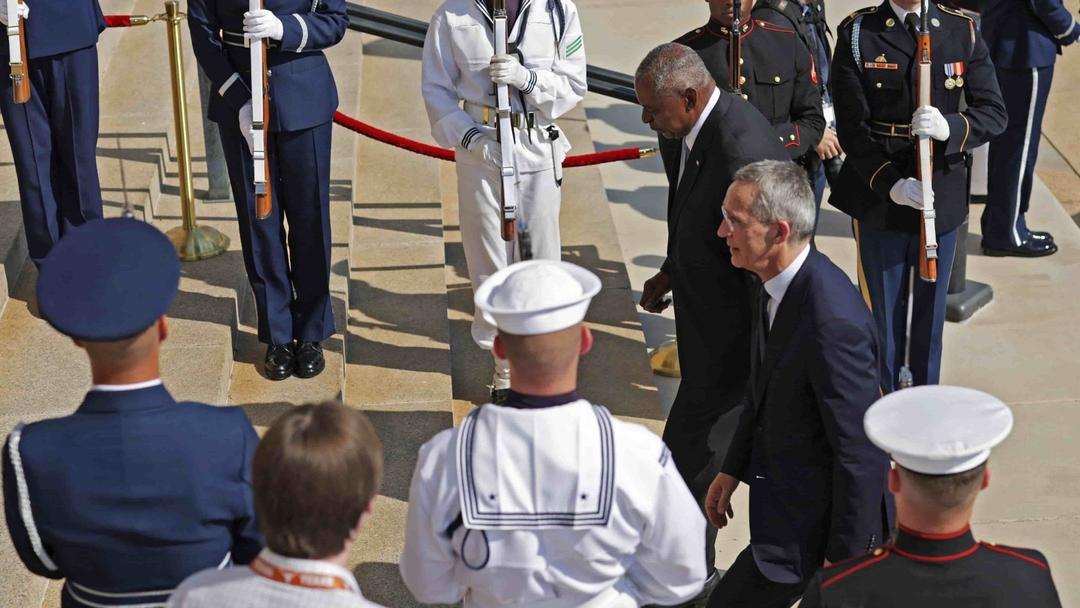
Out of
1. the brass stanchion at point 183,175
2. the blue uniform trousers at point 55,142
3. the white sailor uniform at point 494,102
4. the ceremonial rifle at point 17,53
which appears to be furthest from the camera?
the brass stanchion at point 183,175

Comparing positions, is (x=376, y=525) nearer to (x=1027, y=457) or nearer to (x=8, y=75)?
(x=8, y=75)

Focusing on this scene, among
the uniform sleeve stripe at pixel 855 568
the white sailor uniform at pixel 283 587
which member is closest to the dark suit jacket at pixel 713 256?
the uniform sleeve stripe at pixel 855 568

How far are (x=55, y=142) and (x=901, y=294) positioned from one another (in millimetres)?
3342

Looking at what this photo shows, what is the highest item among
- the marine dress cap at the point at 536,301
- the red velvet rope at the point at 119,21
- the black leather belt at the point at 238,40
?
the marine dress cap at the point at 536,301

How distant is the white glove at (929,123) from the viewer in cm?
531

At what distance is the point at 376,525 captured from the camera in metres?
4.86

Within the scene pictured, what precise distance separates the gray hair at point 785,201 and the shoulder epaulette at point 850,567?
1071mm

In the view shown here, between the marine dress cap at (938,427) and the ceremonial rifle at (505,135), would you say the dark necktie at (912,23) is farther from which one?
the marine dress cap at (938,427)

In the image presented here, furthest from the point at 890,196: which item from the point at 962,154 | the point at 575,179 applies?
the point at 575,179

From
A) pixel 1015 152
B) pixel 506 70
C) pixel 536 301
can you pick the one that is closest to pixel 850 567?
pixel 536 301

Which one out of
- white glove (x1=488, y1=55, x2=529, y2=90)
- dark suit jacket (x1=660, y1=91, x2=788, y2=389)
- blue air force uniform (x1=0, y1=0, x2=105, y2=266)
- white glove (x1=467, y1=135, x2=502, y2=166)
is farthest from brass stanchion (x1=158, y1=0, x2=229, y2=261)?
dark suit jacket (x1=660, y1=91, x2=788, y2=389)

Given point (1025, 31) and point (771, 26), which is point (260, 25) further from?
point (1025, 31)

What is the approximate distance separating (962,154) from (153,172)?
3536 millimetres

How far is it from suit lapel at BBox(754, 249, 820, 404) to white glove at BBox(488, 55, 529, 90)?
1.85m
